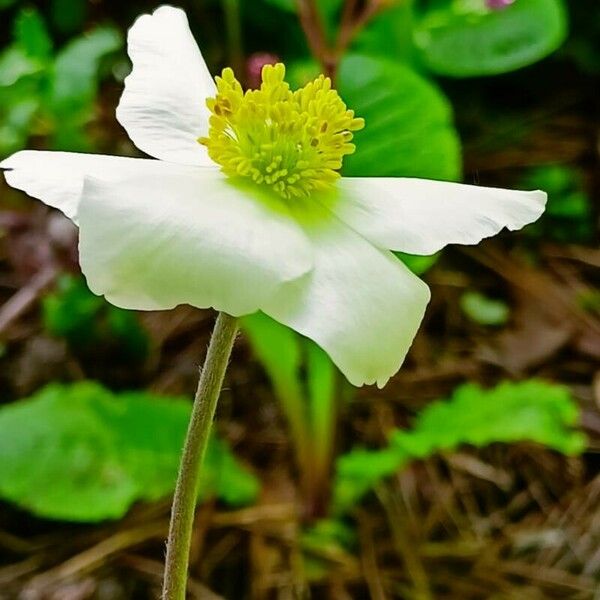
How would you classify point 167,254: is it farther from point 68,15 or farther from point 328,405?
point 68,15

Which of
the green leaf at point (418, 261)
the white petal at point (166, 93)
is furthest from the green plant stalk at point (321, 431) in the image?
the white petal at point (166, 93)

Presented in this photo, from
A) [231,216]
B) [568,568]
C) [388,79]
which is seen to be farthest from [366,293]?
[568,568]

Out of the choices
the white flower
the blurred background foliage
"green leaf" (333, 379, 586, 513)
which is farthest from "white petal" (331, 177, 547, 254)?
"green leaf" (333, 379, 586, 513)

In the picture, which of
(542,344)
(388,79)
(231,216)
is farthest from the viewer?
(542,344)

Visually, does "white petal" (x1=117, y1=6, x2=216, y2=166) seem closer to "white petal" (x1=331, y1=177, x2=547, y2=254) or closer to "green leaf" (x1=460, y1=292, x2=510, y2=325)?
"white petal" (x1=331, y1=177, x2=547, y2=254)

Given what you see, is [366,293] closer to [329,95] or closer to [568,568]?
[329,95]

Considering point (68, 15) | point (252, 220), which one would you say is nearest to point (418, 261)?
point (252, 220)
